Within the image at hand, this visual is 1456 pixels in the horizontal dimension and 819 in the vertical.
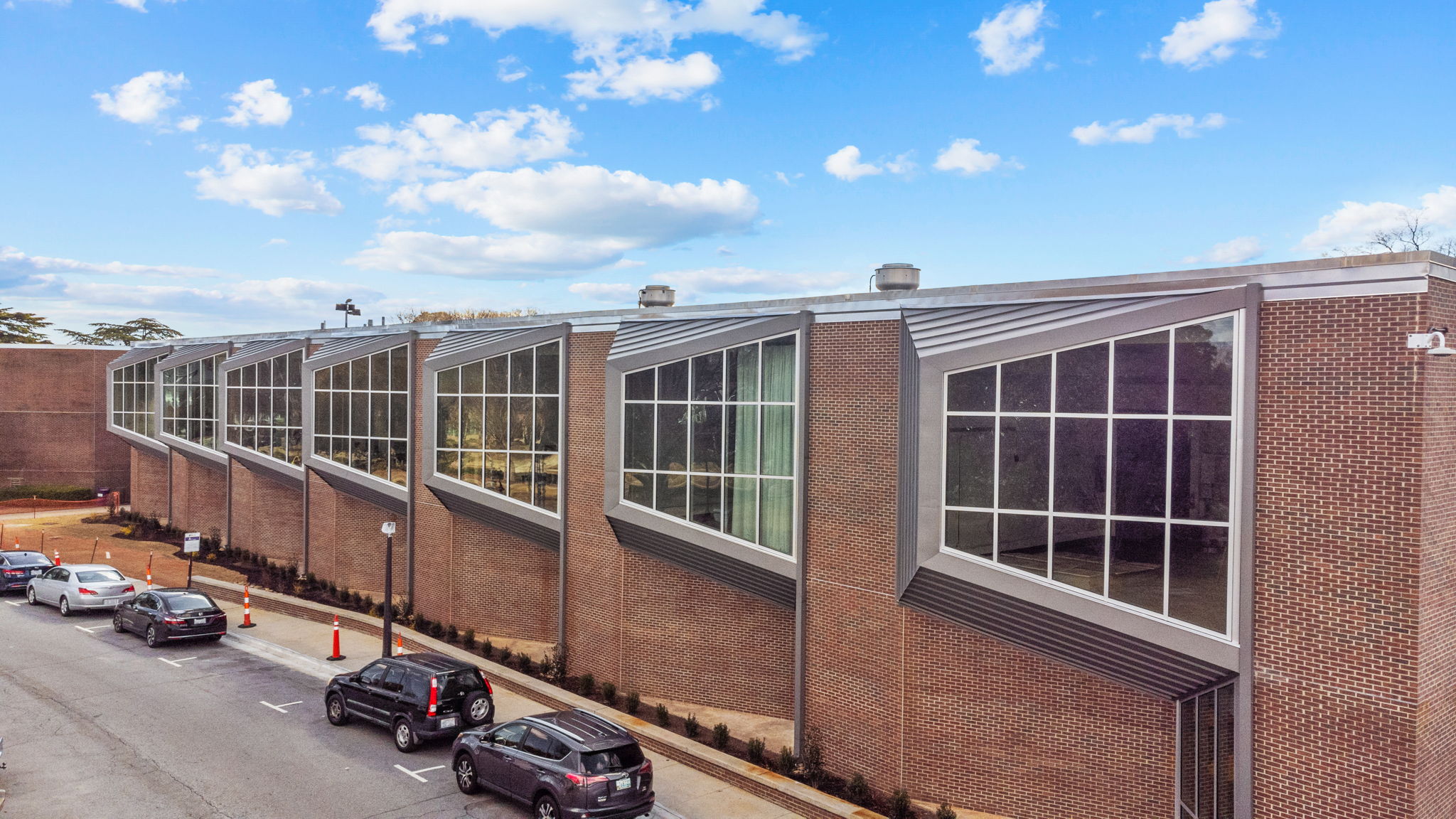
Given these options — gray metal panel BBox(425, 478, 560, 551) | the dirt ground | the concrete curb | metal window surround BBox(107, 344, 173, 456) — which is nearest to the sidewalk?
the concrete curb

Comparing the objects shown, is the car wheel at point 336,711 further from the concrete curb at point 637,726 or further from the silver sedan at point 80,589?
the silver sedan at point 80,589

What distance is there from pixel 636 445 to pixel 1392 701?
41.8ft

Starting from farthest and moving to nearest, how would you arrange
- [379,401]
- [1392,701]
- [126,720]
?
[379,401]
[126,720]
[1392,701]

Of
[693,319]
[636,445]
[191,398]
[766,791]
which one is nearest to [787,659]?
[766,791]

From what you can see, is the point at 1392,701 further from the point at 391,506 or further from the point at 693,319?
the point at 391,506

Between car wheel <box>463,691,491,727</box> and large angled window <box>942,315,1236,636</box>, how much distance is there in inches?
347

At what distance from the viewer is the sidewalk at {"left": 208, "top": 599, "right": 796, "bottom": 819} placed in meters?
Result: 13.9

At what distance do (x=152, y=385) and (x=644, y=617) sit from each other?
33578mm

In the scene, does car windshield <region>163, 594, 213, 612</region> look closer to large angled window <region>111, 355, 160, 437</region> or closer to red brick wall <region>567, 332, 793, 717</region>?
red brick wall <region>567, 332, 793, 717</region>

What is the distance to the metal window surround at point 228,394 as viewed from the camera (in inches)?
1220

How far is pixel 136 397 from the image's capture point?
140 feet

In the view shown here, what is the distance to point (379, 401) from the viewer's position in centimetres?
2648

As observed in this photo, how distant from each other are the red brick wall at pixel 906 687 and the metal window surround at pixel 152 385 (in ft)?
118

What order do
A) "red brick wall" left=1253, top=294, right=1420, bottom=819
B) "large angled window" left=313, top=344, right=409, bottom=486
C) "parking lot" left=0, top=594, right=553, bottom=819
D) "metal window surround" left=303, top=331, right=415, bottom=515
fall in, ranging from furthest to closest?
"large angled window" left=313, top=344, right=409, bottom=486, "metal window surround" left=303, top=331, right=415, bottom=515, "parking lot" left=0, top=594, right=553, bottom=819, "red brick wall" left=1253, top=294, right=1420, bottom=819
